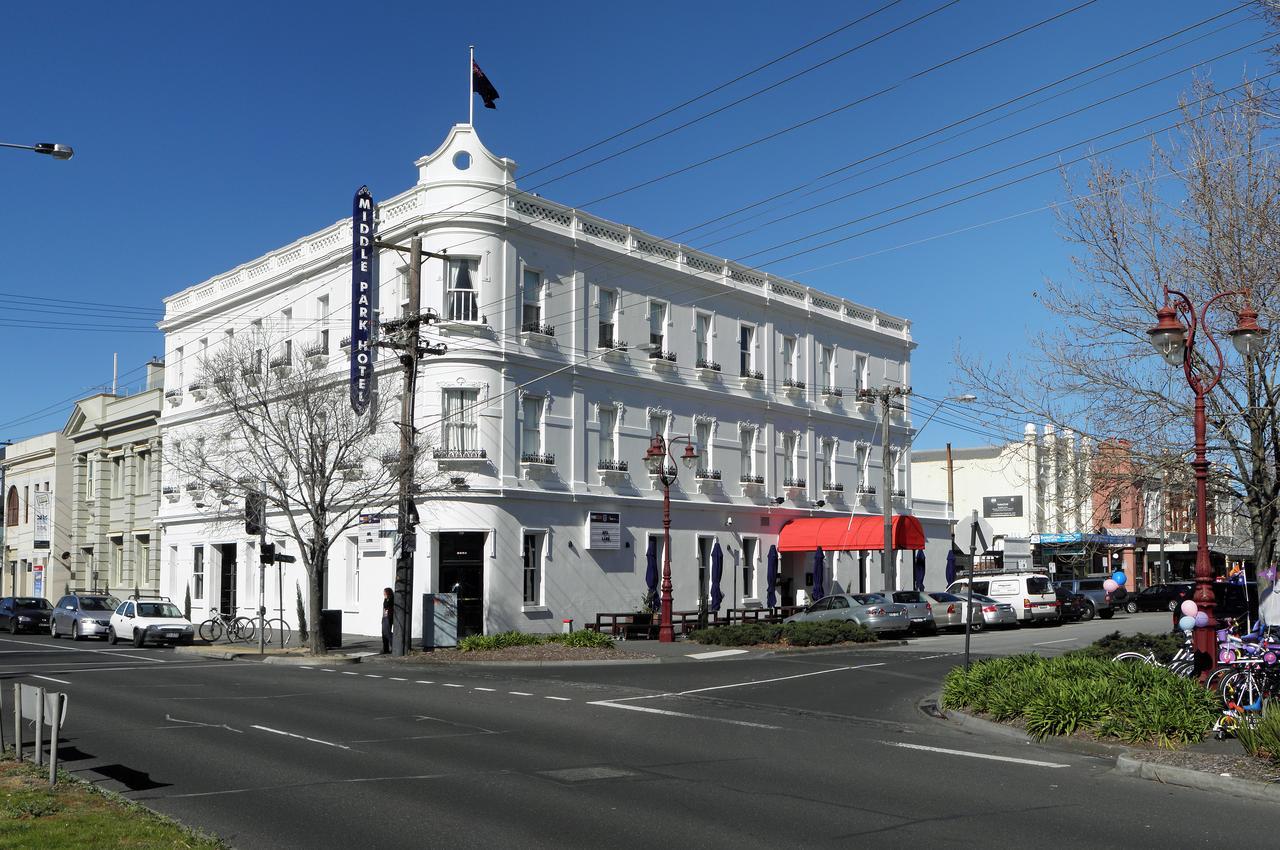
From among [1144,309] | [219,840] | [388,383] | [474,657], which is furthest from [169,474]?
[219,840]

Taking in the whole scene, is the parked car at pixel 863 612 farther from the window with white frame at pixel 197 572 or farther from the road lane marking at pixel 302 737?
the window with white frame at pixel 197 572

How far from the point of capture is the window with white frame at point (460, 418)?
34250mm

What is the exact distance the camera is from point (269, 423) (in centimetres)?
3173

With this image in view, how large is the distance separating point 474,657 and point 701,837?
65.2 ft

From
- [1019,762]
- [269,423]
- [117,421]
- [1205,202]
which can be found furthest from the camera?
[117,421]

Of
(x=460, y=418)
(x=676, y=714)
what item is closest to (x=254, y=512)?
(x=460, y=418)

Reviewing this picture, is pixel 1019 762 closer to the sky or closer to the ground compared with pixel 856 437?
closer to the ground

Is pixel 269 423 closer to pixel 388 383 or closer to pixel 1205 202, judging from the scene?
pixel 388 383

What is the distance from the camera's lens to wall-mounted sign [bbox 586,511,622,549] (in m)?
36.9

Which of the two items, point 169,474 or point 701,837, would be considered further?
point 169,474

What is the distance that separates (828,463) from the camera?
47875 mm

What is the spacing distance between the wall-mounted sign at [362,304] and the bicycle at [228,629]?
7877 mm

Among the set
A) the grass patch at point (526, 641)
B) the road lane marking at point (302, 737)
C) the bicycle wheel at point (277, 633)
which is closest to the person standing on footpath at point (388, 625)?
the grass patch at point (526, 641)

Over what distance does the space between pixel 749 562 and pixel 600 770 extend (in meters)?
31.9
